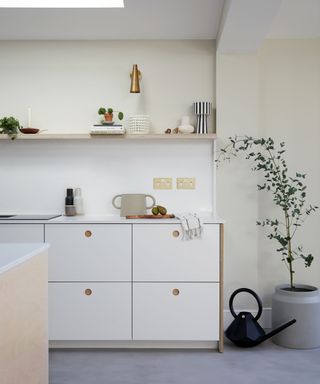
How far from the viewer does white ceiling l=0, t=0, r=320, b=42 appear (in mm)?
3143

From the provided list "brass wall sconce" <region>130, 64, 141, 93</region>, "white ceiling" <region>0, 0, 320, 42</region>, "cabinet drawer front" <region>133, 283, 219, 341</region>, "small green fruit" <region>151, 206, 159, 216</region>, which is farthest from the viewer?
"brass wall sconce" <region>130, 64, 141, 93</region>

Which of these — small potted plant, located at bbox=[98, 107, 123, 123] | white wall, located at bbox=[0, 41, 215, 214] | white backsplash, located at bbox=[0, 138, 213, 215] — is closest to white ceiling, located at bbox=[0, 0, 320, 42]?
white wall, located at bbox=[0, 41, 215, 214]

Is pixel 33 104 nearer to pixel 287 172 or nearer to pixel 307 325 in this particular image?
pixel 287 172

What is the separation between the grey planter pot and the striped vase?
1367mm

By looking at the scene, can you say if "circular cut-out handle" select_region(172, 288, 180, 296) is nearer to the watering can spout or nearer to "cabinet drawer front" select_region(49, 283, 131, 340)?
"cabinet drawer front" select_region(49, 283, 131, 340)

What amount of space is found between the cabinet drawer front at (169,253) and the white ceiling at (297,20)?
5.06ft

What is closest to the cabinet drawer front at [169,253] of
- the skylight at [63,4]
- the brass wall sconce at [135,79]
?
the brass wall sconce at [135,79]

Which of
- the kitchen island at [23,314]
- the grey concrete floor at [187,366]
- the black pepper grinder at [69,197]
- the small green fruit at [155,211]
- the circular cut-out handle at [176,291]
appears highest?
the black pepper grinder at [69,197]

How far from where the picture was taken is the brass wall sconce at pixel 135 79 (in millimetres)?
3686

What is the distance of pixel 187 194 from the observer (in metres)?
3.94

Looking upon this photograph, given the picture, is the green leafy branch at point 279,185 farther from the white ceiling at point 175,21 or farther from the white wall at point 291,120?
the white ceiling at point 175,21

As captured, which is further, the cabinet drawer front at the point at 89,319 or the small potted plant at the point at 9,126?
the small potted plant at the point at 9,126

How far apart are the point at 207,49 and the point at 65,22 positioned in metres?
1.13

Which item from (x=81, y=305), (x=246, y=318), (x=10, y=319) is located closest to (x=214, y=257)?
(x=246, y=318)
